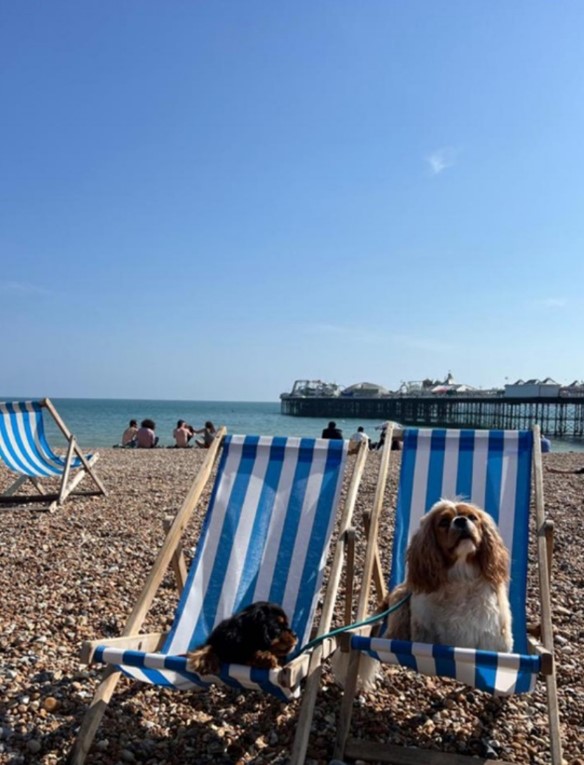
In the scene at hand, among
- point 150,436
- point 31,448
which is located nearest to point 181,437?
point 150,436

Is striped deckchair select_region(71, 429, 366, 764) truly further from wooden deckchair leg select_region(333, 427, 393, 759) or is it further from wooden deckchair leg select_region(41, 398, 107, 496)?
wooden deckchair leg select_region(41, 398, 107, 496)

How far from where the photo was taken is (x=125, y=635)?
97.7 inches

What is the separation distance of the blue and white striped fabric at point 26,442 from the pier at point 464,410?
39741 millimetres

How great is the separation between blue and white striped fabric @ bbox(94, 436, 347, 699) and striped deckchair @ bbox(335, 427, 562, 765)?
260 mm

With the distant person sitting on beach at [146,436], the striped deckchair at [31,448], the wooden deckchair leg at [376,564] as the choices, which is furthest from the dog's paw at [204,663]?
the distant person sitting on beach at [146,436]

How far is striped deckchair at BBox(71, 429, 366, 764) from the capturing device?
8.34 feet

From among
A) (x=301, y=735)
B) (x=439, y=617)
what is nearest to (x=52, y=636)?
(x=301, y=735)

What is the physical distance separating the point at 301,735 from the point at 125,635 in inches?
30.8

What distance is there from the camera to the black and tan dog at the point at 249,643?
7.07 feet

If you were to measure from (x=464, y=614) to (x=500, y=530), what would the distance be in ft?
2.02

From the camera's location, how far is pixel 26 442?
6.93 m

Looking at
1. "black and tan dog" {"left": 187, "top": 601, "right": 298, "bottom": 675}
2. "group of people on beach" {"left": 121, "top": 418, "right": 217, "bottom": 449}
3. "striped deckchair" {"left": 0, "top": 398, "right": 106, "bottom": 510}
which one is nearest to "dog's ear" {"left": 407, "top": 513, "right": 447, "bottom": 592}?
"black and tan dog" {"left": 187, "top": 601, "right": 298, "bottom": 675}

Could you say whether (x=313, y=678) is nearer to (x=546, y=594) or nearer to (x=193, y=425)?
(x=546, y=594)

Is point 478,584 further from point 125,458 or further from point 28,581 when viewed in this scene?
point 125,458
